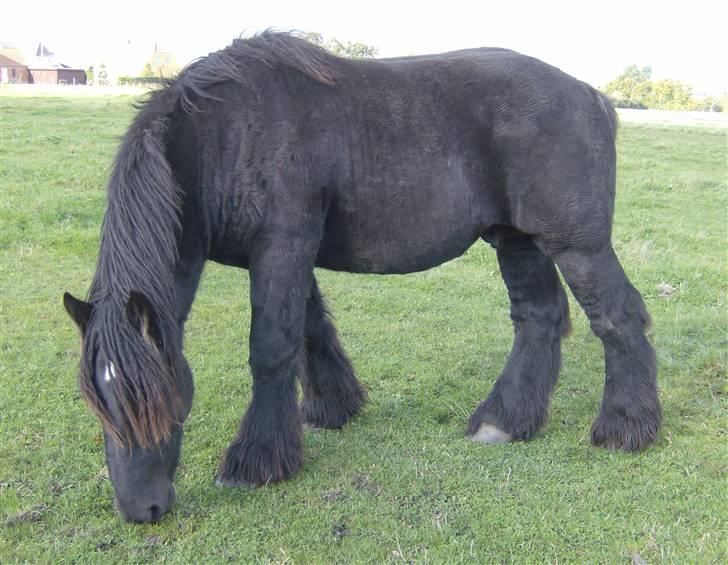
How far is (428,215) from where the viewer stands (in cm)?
420

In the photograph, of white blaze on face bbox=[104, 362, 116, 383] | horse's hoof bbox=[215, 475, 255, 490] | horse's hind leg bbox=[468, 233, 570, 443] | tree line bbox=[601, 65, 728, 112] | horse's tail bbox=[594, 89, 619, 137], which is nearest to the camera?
white blaze on face bbox=[104, 362, 116, 383]

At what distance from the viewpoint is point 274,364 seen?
3906 millimetres

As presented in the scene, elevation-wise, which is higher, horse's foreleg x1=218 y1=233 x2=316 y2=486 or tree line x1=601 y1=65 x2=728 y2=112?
tree line x1=601 y1=65 x2=728 y2=112

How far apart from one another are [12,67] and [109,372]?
96715mm

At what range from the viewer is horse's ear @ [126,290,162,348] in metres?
3.01

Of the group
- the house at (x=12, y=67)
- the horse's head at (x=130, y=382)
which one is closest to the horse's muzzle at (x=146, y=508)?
the horse's head at (x=130, y=382)

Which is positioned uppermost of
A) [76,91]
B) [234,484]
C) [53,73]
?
[53,73]

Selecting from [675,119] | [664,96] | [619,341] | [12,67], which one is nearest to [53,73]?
[12,67]

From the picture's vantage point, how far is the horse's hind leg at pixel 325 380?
189 inches

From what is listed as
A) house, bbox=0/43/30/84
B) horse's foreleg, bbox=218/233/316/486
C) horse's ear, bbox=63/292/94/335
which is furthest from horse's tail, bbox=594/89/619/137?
house, bbox=0/43/30/84

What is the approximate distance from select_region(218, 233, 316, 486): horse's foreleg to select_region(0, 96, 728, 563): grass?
0.14 meters

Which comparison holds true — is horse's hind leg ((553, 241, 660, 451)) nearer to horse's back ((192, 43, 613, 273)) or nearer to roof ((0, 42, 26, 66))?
horse's back ((192, 43, 613, 273))

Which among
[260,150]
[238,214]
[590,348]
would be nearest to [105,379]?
[238,214]

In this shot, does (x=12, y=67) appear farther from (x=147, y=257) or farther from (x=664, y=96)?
(x=147, y=257)
